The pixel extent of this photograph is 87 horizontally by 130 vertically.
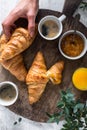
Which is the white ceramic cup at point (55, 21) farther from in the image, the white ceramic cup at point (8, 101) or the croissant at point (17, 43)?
the white ceramic cup at point (8, 101)

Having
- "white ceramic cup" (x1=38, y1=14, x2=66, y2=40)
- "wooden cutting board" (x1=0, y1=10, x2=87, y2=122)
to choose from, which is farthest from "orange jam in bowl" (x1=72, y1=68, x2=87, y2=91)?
"white ceramic cup" (x1=38, y1=14, x2=66, y2=40)

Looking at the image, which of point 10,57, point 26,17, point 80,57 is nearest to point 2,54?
point 10,57

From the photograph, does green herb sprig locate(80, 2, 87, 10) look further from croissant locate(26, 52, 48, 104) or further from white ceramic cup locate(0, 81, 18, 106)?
white ceramic cup locate(0, 81, 18, 106)

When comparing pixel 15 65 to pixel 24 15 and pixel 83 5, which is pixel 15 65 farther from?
pixel 83 5

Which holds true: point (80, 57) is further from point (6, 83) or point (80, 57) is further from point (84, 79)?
point (6, 83)

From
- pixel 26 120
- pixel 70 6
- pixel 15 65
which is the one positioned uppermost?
pixel 70 6

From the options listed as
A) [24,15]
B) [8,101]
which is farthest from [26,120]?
[24,15]
